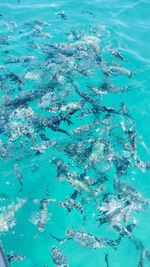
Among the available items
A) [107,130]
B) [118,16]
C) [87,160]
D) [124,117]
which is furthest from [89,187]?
[118,16]

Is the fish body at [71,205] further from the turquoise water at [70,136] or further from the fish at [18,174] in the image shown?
the fish at [18,174]

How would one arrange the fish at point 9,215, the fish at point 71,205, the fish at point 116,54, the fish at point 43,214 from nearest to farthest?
the fish at point 9,215
the fish at point 43,214
the fish at point 71,205
the fish at point 116,54

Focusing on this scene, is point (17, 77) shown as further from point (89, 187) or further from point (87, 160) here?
point (89, 187)

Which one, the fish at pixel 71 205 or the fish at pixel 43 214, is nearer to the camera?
the fish at pixel 43 214

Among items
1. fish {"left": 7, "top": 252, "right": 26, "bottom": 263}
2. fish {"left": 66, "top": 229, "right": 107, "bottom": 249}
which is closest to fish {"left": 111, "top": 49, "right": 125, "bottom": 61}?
fish {"left": 66, "top": 229, "right": 107, "bottom": 249}

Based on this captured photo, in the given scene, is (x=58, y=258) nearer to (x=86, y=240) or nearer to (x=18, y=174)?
(x=86, y=240)

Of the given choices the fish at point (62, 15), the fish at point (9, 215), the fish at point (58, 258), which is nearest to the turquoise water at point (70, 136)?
the fish at point (9, 215)
